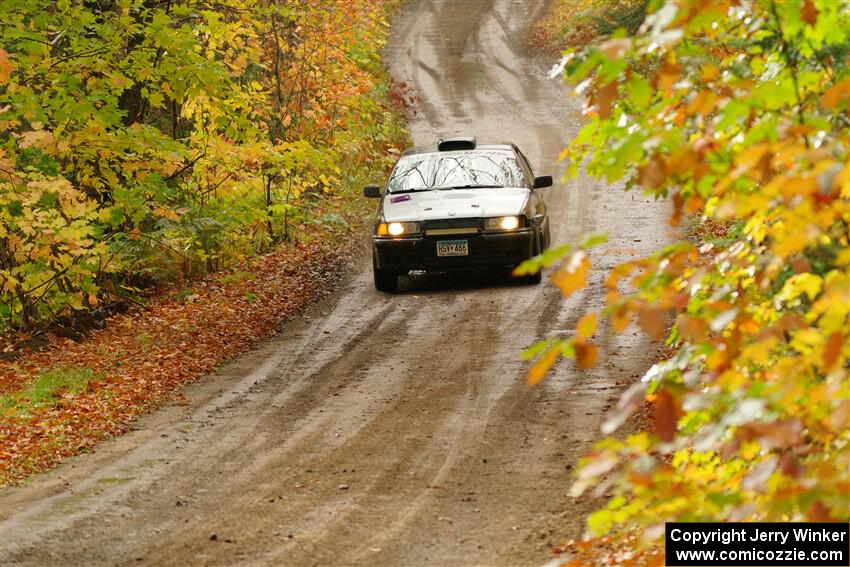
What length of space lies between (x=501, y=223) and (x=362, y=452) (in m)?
6.05

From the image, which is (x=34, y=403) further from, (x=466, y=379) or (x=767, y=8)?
(x=767, y=8)

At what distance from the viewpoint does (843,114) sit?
Result: 4.66 m

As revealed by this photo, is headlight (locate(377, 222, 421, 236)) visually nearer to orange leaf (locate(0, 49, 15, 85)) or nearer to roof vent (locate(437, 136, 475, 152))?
roof vent (locate(437, 136, 475, 152))

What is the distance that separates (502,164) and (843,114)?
10729 millimetres

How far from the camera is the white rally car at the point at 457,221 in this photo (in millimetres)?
13914

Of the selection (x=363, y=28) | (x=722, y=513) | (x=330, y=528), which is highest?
(x=363, y=28)

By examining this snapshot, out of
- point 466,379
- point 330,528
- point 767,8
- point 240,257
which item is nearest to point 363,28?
point 240,257

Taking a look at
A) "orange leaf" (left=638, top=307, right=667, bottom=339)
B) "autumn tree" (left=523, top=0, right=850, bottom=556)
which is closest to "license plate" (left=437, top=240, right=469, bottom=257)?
"autumn tree" (left=523, top=0, right=850, bottom=556)

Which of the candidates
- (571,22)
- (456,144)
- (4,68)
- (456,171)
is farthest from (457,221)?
(571,22)

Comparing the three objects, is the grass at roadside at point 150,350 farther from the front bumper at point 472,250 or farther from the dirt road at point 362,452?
the front bumper at point 472,250

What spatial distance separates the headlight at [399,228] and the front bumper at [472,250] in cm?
8

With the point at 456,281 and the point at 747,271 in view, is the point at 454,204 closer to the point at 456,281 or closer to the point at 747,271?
the point at 456,281

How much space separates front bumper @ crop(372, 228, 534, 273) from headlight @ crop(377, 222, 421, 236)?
0.08 m

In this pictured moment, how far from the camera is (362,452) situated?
27.7 ft
